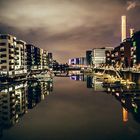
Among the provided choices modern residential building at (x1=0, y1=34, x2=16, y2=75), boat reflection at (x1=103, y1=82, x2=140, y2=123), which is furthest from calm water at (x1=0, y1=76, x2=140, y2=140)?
modern residential building at (x1=0, y1=34, x2=16, y2=75)

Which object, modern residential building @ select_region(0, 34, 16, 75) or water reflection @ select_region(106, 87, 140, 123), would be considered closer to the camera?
water reflection @ select_region(106, 87, 140, 123)

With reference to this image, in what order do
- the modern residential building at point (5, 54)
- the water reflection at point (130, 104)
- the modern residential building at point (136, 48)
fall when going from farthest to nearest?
the modern residential building at point (136, 48) → the modern residential building at point (5, 54) → the water reflection at point (130, 104)

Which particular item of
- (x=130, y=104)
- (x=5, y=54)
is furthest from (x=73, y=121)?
(x=5, y=54)

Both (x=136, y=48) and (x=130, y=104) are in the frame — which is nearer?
(x=130, y=104)

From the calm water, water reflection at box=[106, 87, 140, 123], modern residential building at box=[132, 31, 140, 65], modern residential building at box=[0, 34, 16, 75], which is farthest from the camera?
modern residential building at box=[132, 31, 140, 65]

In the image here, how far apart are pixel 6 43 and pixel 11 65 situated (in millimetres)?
11738

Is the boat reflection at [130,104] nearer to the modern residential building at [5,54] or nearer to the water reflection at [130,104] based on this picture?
the water reflection at [130,104]

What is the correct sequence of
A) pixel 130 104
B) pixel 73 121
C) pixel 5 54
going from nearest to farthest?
pixel 73 121 → pixel 130 104 → pixel 5 54

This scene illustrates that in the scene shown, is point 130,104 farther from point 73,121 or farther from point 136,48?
point 136,48

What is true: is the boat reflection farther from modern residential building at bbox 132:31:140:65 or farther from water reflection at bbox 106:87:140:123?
modern residential building at bbox 132:31:140:65

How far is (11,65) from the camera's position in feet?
472

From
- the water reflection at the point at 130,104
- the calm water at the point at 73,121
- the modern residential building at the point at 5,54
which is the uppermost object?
the modern residential building at the point at 5,54

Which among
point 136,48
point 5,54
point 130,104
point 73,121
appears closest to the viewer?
point 73,121

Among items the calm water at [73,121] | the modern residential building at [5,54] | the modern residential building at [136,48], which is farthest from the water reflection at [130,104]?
the modern residential building at [136,48]
